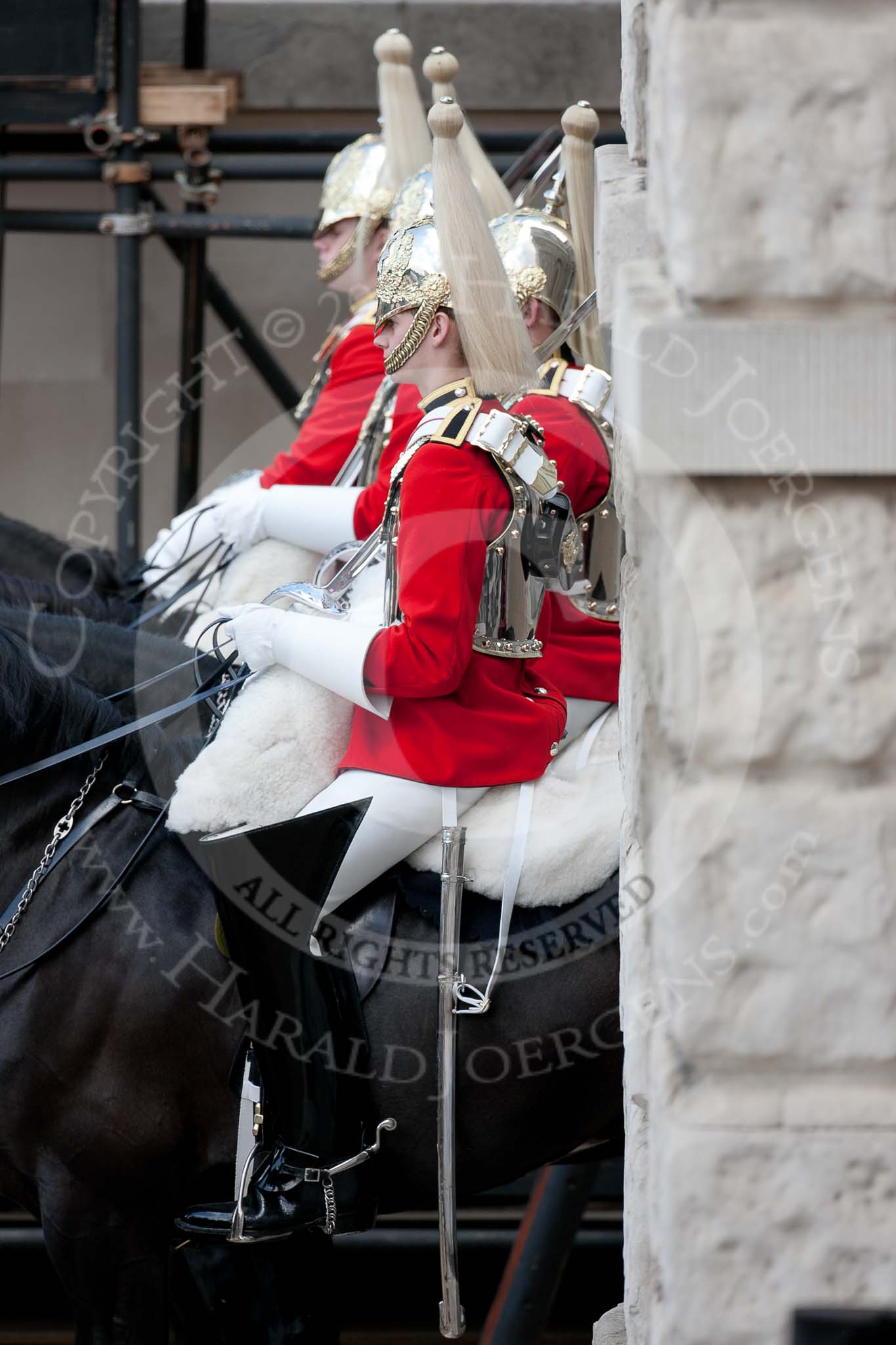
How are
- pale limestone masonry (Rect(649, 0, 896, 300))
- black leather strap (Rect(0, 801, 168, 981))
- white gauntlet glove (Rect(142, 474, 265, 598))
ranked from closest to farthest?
pale limestone masonry (Rect(649, 0, 896, 300)), black leather strap (Rect(0, 801, 168, 981)), white gauntlet glove (Rect(142, 474, 265, 598))

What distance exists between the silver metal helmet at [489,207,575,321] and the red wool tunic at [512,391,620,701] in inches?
7.0

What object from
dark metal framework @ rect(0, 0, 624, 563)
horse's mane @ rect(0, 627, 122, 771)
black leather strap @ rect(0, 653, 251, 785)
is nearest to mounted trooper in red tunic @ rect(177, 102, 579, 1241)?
black leather strap @ rect(0, 653, 251, 785)


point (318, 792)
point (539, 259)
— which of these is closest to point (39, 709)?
point (318, 792)

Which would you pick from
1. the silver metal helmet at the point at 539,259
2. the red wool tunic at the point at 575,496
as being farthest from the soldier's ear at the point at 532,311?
the red wool tunic at the point at 575,496

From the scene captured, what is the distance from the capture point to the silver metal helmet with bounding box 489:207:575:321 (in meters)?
2.74

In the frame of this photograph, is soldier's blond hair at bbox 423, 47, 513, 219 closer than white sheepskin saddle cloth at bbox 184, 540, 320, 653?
Yes

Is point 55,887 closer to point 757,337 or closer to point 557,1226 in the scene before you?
point 557,1226

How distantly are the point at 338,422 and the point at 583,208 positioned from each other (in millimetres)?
838

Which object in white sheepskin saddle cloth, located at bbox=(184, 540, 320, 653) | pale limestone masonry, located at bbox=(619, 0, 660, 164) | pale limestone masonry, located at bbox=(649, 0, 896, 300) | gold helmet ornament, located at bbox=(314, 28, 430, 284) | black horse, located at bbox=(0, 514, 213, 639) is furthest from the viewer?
gold helmet ornament, located at bbox=(314, 28, 430, 284)

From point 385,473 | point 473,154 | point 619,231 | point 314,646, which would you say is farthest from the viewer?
point 473,154

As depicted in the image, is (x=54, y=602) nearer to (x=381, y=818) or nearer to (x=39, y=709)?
(x=39, y=709)

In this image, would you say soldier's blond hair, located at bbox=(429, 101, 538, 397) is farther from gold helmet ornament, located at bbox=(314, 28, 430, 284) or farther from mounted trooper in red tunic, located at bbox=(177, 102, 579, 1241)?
gold helmet ornament, located at bbox=(314, 28, 430, 284)

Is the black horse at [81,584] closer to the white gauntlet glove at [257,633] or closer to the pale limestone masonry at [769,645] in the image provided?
the white gauntlet glove at [257,633]

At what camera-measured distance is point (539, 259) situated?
2.76 m
